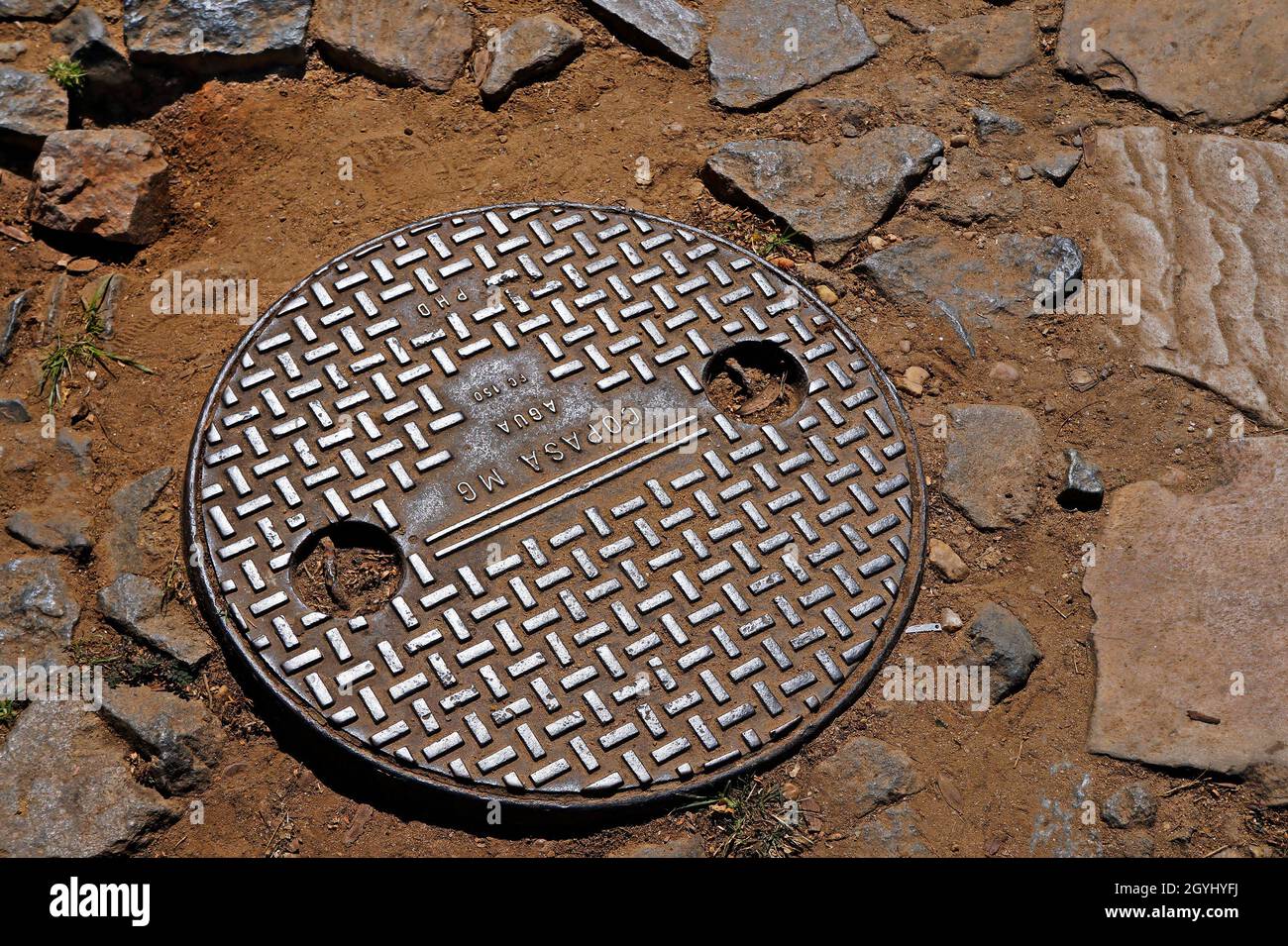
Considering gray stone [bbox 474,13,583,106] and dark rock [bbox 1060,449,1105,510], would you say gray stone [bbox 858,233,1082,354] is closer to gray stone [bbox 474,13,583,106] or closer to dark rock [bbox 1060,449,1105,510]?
dark rock [bbox 1060,449,1105,510]

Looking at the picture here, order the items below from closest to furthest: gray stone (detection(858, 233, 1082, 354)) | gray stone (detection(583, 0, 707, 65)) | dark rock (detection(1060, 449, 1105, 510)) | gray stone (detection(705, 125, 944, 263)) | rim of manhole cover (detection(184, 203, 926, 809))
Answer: rim of manhole cover (detection(184, 203, 926, 809))
dark rock (detection(1060, 449, 1105, 510))
gray stone (detection(858, 233, 1082, 354))
gray stone (detection(705, 125, 944, 263))
gray stone (detection(583, 0, 707, 65))

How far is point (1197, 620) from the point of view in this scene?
381 centimetres

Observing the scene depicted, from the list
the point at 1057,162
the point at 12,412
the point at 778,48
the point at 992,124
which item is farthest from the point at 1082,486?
the point at 12,412

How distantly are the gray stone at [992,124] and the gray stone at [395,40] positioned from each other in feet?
6.49

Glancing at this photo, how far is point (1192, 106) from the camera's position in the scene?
15.8 ft

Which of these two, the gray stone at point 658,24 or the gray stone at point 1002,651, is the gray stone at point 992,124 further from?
the gray stone at point 1002,651

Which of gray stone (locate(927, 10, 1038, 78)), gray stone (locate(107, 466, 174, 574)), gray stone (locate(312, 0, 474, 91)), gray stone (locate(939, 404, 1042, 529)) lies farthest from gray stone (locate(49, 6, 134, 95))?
gray stone (locate(939, 404, 1042, 529))

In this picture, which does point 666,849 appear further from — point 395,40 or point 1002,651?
point 395,40

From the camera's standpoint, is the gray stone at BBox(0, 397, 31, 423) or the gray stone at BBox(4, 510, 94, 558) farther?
the gray stone at BBox(0, 397, 31, 423)

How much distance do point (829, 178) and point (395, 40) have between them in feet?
5.77

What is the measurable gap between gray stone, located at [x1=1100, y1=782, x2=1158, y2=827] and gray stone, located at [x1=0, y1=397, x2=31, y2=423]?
3.59 m

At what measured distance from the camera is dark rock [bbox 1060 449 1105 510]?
4035 millimetres

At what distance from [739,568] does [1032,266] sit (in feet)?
5.47
